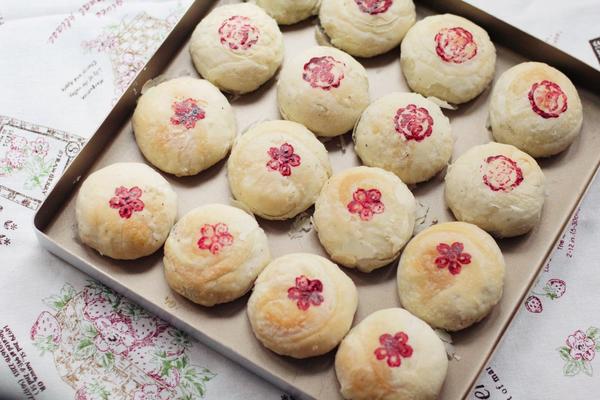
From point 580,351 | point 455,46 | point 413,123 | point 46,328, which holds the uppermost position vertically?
point 455,46

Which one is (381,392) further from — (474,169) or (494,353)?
(474,169)

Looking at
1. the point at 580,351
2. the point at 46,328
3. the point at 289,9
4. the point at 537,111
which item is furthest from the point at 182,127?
the point at 580,351

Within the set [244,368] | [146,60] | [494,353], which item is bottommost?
[244,368]

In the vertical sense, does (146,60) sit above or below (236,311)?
above

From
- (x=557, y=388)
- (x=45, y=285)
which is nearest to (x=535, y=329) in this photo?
(x=557, y=388)

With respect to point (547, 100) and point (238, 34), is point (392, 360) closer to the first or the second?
point (547, 100)

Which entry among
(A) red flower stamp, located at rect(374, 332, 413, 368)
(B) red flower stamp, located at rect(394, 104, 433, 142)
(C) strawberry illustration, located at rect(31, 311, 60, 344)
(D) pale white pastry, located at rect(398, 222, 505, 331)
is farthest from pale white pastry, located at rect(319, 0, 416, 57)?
(C) strawberry illustration, located at rect(31, 311, 60, 344)

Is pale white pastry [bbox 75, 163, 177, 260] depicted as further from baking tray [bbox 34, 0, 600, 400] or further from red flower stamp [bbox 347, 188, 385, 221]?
red flower stamp [bbox 347, 188, 385, 221]

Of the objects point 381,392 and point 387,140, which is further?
point 387,140
